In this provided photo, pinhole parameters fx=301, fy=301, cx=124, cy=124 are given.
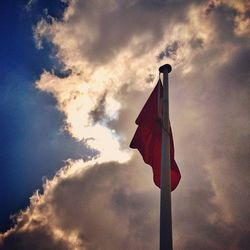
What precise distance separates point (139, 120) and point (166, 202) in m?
5.57

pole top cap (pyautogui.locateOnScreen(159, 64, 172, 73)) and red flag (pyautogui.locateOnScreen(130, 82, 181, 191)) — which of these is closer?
red flag (pyautogui.locateOnScreen(130, 82, 181, 191))

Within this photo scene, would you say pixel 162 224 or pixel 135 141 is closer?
pixel 162 224

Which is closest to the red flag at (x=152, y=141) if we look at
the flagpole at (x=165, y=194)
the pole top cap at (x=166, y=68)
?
the pole top cap at (x=166, y=68)

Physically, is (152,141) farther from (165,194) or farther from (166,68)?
(165,194)

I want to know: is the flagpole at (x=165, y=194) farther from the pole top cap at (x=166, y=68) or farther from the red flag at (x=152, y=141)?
the pole top cap at (x=166, y=68)

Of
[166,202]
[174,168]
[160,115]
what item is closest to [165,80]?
[160,115]

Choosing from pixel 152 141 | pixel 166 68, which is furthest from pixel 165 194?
pixel 166 68

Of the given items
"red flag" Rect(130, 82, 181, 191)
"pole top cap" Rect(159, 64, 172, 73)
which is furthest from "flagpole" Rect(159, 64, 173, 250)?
"pole top cap" Rect(159, 64, 172, 73)

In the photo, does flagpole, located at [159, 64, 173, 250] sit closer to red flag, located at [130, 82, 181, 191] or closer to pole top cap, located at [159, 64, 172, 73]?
red flag, located at [130, 82, 181, 191]

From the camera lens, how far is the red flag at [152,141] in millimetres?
14000

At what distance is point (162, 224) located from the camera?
10.0 m

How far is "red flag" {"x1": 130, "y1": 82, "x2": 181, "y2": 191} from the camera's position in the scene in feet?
45.9

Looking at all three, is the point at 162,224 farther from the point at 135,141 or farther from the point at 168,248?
the point at 135,141

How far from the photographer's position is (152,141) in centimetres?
1424
